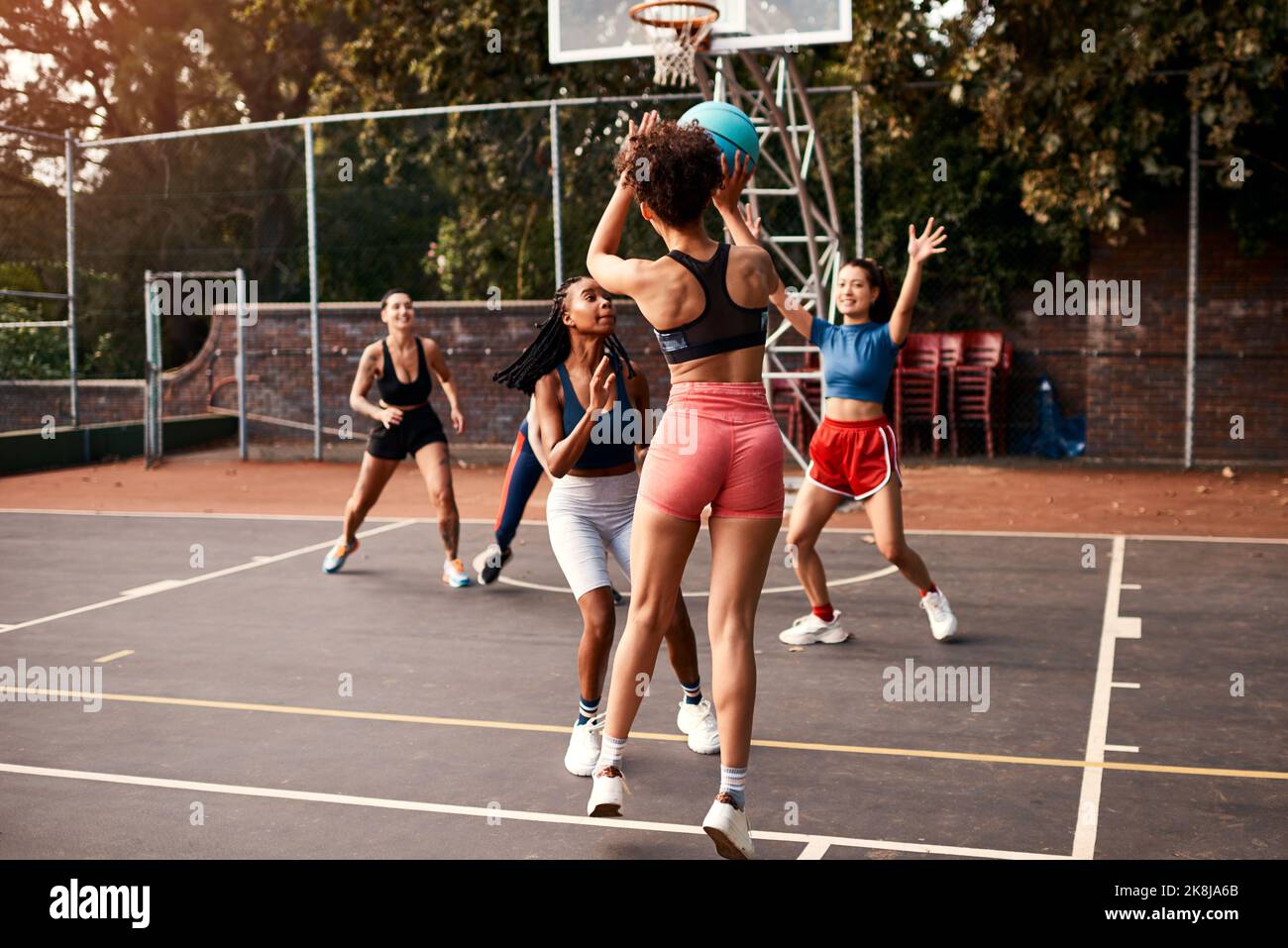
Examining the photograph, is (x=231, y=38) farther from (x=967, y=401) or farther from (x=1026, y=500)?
(x=1026, y=500)

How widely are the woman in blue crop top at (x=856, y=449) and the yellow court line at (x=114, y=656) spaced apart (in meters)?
3.76

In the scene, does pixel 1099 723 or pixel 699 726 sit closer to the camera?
pixel 699 726

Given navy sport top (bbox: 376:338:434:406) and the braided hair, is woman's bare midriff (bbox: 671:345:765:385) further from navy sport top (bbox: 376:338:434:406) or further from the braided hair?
navy sport top (bbox: 376:338:434:406)

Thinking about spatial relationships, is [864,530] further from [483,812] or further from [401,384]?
[483,812]

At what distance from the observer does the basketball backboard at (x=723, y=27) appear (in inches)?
528

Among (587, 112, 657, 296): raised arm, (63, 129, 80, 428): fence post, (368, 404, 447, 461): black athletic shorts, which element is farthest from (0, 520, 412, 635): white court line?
(63, 129, 80, 428): fence post

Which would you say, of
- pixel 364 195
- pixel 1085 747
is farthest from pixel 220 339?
pixel 1085 747

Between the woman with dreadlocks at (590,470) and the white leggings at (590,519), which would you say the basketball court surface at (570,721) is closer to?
the woman with dreadlocks at (590,470)

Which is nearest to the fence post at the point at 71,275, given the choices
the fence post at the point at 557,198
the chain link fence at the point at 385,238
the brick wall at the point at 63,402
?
the chain link fence at the point at 385,238

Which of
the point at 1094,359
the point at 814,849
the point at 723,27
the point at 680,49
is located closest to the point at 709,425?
the point at 814,849

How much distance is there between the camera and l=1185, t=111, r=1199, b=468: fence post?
52.2 feet

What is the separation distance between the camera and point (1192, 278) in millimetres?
16062

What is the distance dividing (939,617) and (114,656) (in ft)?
15.4
